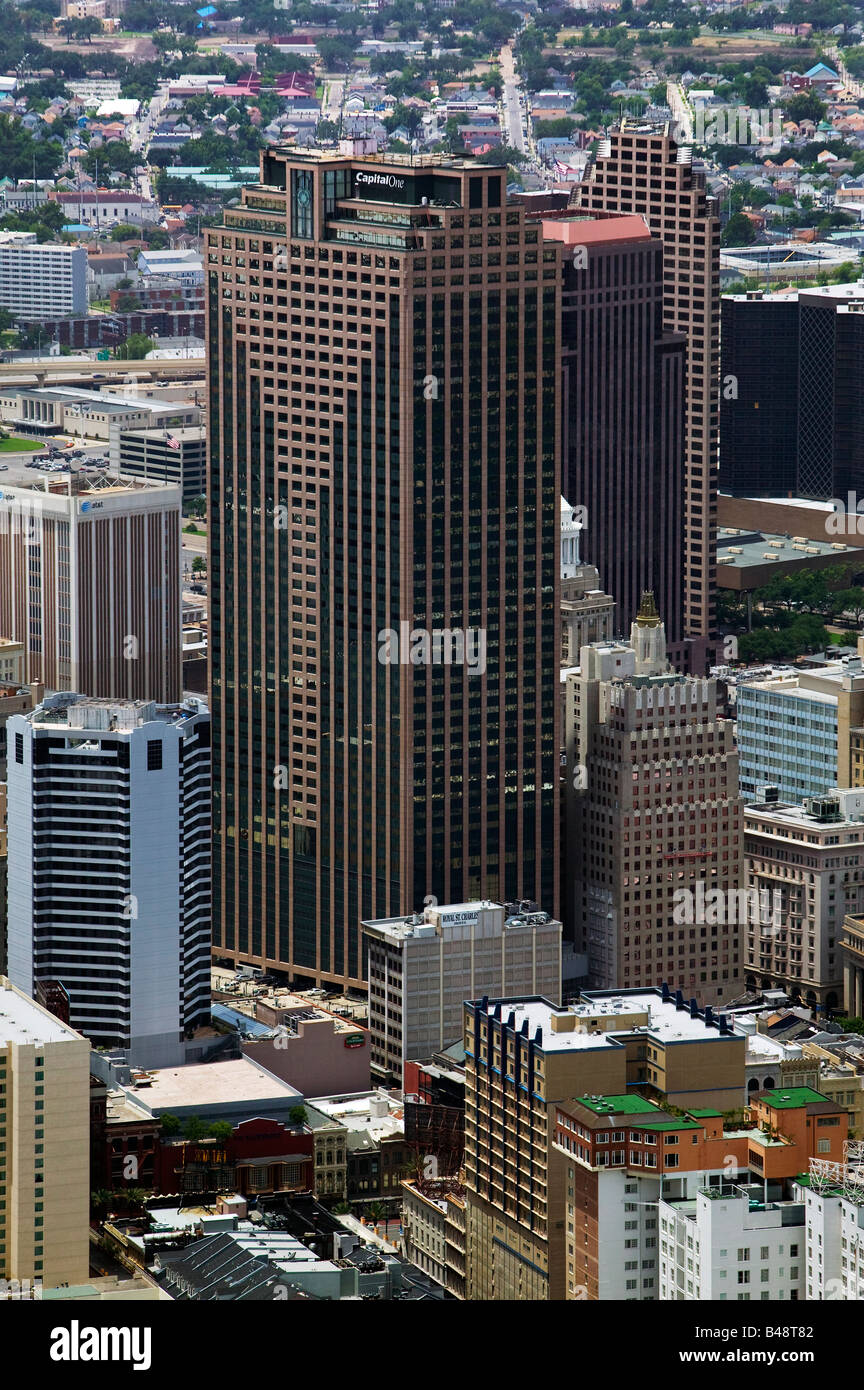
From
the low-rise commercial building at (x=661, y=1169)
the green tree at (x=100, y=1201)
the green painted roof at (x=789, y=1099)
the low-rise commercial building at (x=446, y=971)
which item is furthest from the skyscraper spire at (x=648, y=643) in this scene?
the low-rise commercial building at (x=661, y=1169)

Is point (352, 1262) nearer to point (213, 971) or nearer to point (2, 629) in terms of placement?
point (213, 971)

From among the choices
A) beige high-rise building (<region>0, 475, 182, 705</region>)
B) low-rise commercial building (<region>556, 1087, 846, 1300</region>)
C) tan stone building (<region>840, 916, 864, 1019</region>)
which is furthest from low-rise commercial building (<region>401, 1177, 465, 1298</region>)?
beige high-rise building (<region>0, 475, 182, 705</region>)

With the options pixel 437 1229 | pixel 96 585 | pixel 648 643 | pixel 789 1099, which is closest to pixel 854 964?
pixel 648 643

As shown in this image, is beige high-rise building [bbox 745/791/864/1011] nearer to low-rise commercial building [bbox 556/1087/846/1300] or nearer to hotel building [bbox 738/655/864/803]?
hotel building [bbox 738/655/864/803]

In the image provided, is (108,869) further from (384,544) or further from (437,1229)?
(437,1229)
